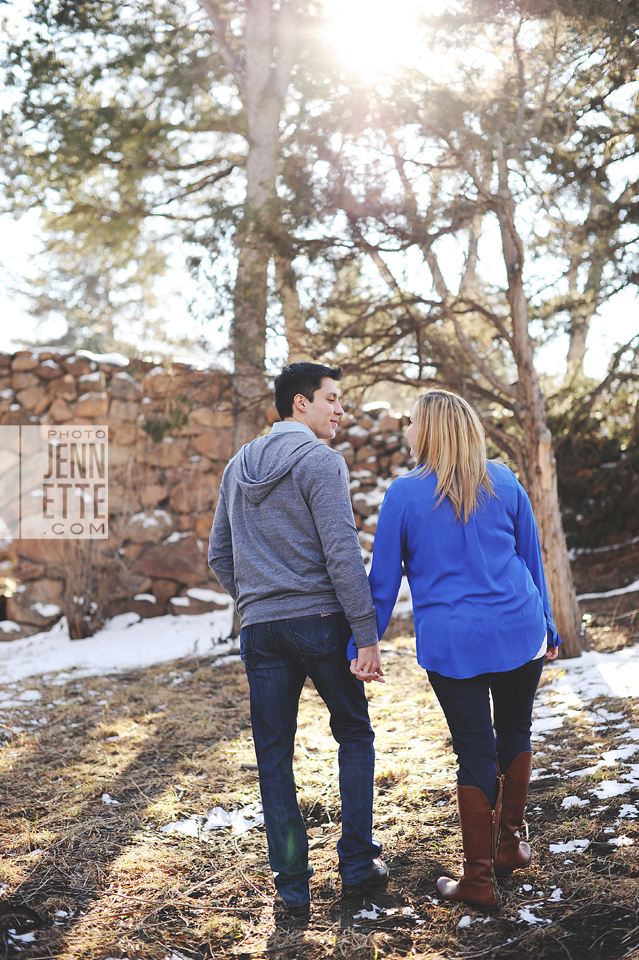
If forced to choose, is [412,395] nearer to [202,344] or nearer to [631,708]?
[202,344]

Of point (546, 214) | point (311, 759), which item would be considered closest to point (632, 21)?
point (546, 214)

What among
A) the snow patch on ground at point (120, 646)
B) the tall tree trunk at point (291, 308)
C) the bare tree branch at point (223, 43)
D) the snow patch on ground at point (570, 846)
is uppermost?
the bare tree branch at point (223, 43)

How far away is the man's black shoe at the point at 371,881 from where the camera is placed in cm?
209

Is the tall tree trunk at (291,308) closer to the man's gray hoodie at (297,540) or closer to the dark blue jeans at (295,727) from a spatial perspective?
the man's gray hoodie at (297,540)

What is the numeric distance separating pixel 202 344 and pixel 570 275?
303cm

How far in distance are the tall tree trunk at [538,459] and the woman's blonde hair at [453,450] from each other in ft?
10.2

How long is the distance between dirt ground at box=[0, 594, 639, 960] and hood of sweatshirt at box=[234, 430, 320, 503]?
3.96 ft

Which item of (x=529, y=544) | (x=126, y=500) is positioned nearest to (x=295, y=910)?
(x=529, y=544)

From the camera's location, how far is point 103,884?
7.40 feet

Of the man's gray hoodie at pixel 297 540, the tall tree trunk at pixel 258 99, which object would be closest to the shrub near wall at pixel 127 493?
the tall tree trunk at pixel 258 99

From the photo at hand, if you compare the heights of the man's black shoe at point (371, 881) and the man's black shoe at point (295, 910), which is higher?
the man's black shoe at point (371, 881)

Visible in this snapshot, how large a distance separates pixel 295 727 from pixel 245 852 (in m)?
0.79

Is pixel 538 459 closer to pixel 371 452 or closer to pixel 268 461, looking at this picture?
pixel 268 461

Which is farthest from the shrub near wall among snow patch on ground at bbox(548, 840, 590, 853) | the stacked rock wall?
snow patch on ground at bbox(548, 840, 590, 853)
